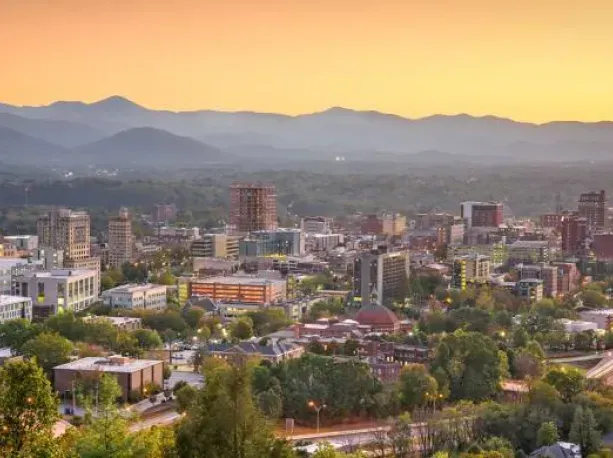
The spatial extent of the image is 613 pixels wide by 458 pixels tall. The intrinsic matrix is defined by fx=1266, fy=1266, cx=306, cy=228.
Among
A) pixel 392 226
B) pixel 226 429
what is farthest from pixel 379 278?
pixel 392 226

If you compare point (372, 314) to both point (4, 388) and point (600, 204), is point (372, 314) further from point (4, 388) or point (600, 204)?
point (600, 204)

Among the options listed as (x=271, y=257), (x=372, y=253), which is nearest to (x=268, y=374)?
(x=372, y=253)

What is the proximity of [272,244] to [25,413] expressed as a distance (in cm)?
3788

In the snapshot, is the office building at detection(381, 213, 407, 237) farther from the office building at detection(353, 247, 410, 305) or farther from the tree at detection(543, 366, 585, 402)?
the tree at detection(543, 366, 585, 402)

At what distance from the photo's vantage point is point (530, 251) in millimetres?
48750

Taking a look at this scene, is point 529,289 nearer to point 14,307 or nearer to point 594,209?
point 14,307

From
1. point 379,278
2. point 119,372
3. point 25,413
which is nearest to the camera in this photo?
point 25,413

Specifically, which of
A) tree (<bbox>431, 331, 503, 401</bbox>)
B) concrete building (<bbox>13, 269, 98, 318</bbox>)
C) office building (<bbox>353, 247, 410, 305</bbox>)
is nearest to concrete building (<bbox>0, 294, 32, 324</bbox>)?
concrete building (<bbox>13, 269, 98, 318</bbox>)

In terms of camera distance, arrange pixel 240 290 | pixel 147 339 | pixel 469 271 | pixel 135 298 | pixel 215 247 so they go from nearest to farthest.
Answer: pixel 147 339
pixel 135 298
pixel 240 290
pixel 469 271
pixel 215 247

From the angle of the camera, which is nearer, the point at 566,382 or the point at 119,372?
the point at 566,382

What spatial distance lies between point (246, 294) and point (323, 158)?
152 metres

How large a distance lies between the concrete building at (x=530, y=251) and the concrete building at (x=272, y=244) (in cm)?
830

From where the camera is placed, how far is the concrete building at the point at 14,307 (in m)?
30.4

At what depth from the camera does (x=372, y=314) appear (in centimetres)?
2925
